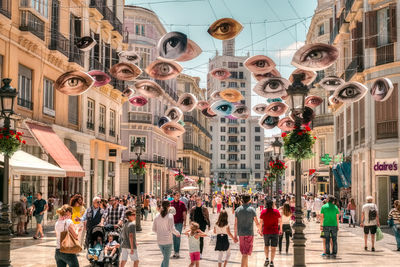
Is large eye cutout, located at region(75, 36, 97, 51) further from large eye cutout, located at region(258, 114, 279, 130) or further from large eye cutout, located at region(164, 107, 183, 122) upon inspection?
large eye cutout, located at region(258, 114, 279, 130)

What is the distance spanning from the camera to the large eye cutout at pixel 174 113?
2356cm

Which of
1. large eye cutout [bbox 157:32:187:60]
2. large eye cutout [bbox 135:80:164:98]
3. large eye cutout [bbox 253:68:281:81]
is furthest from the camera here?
large eye cutout [bbox 135:80:164:98]

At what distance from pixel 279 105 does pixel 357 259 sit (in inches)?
305

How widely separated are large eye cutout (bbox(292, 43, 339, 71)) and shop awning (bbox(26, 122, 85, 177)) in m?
12.1

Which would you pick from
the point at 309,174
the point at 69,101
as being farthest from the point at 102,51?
the point at 309,174

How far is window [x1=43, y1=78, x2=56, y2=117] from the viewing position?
83.7 feet

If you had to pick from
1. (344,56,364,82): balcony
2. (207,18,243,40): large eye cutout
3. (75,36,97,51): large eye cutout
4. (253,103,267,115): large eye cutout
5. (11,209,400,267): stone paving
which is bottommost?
(11,209,400,267): stone paving

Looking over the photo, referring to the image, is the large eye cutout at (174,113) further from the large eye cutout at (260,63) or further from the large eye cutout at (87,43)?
the large eye cutout at (260,63)

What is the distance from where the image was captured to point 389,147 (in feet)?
86.5

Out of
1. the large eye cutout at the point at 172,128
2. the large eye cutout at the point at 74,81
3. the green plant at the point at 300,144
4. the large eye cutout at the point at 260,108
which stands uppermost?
the large eye cutout at the point at 74,81

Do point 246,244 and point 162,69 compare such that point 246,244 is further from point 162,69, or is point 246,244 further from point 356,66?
point 356,66

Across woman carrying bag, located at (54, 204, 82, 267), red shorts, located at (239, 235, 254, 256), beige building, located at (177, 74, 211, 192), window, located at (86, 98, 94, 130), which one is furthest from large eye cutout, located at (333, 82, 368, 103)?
beige building, located at (177, 74, 211, 192)

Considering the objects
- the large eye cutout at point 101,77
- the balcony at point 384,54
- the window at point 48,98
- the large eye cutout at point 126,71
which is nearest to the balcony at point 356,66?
the balcony at point 384,54

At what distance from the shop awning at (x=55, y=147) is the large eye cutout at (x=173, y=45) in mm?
9226
